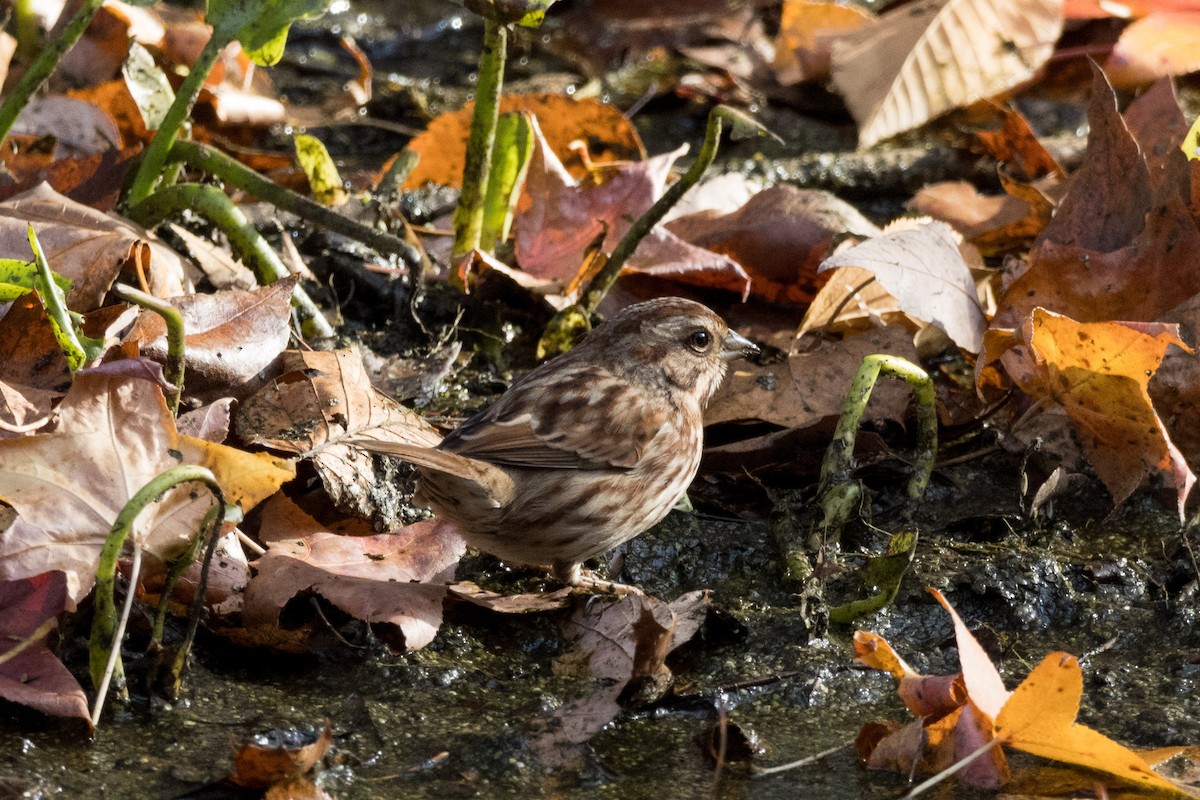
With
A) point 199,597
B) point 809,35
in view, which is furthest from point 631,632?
point 809,35

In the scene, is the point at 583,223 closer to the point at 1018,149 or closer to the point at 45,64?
the point at 45,64

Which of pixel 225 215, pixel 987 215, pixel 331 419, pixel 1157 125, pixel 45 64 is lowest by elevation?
pixel 987 215

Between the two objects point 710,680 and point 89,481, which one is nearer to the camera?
point 89,481

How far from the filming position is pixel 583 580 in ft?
11.6

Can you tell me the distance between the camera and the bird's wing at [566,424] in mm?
3562

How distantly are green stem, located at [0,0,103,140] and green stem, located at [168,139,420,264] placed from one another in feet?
1.33

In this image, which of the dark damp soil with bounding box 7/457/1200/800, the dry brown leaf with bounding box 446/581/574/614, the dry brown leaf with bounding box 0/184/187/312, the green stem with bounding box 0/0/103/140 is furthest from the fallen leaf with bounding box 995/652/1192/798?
the green stem with bounding box 0/0/103/140

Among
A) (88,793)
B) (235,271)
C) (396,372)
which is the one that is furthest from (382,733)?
(235,271)

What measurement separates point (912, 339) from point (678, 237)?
0.89 meters

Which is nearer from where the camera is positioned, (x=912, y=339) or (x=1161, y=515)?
(x=1161, y=515)

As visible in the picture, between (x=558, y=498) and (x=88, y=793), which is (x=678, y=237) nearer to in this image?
(x=558, y=498)

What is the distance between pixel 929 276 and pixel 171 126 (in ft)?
6.77

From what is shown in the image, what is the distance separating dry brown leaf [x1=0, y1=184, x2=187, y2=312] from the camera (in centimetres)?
362

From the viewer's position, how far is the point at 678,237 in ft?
15.0
